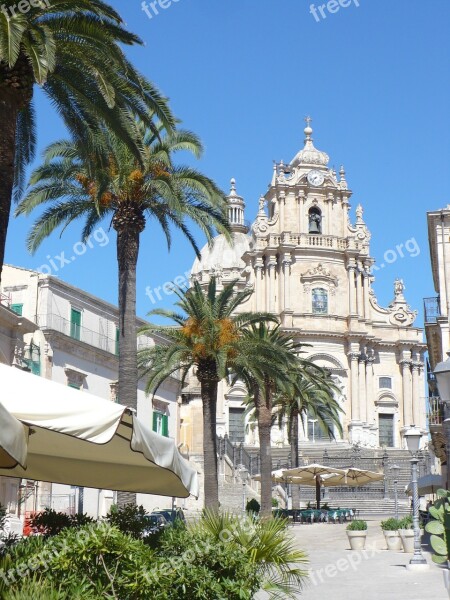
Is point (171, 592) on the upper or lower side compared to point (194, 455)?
lower

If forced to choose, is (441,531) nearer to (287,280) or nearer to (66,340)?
(66,340)

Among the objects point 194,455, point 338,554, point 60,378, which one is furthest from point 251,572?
point 194,455

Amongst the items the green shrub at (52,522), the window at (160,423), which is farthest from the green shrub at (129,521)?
the window at (160,423)

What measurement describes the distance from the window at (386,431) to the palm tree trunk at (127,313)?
4982 cm

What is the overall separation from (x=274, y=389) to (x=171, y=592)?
2708cm

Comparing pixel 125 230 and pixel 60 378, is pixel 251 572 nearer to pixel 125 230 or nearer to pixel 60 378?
pixel 125 230

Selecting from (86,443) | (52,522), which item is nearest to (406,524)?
(52,522)

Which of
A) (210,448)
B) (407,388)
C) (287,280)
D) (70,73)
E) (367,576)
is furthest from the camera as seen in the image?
(407,388)

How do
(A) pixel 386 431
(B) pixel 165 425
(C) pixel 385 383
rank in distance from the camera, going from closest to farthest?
(B) pixel 165 425 → (A) pixel 386 431 → (C) pixel 385 383

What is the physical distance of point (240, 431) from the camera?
6600 centimetres

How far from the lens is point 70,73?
14016 millimetres

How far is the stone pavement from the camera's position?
1500cm

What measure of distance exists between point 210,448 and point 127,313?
7.42 meters

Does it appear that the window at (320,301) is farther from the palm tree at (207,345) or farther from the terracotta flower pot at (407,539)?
the terracotta flower pot at (407,539)
